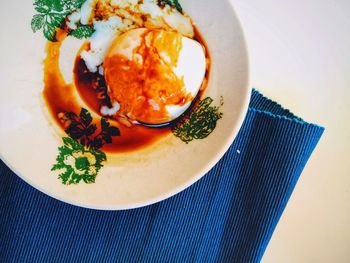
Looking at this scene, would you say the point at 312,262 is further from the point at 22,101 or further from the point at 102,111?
the point at 22,101

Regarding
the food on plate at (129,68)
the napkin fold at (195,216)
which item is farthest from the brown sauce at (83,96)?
the napkin fold at (195,216)

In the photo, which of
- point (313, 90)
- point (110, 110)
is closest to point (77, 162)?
point (110, 110)

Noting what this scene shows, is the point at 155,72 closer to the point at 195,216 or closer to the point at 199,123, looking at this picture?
the point at 199,123

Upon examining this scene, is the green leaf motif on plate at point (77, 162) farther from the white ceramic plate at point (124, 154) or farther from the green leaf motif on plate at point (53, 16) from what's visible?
the green leaf motif on plate at point (53, 16)

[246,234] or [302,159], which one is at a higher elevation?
[302,159]

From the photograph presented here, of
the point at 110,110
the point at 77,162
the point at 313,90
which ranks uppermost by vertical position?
the point at 313,90

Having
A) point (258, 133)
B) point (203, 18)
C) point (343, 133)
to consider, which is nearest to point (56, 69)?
point (203, 18)
